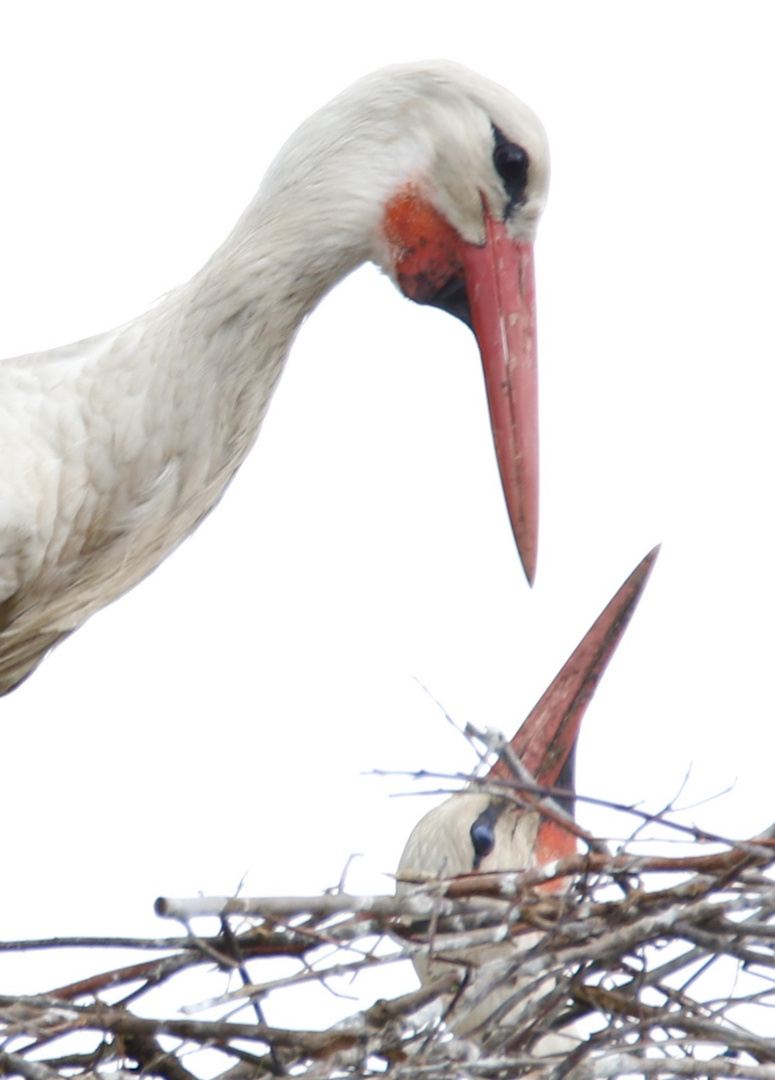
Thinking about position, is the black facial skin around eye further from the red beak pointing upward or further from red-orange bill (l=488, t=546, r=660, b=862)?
red-orange bill (l=488, t=546, r=660, b=862)

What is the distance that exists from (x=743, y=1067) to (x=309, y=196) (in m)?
1.27

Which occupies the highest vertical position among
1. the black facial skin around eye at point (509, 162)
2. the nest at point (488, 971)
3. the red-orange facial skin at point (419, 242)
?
the red-orange facial skin at point (419, 242)

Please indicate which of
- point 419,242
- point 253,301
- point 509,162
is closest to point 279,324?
point 253,301

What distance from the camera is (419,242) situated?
3.32 metres

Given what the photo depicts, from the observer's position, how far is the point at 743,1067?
9.16ft

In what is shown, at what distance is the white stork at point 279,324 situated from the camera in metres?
3.28

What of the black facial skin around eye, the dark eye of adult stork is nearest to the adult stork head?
the black facial skin around eye

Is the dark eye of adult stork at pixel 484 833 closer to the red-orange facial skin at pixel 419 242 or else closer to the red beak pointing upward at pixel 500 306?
the red beak pointing upward at pixel 500 306

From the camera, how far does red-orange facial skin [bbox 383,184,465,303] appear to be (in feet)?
10.8

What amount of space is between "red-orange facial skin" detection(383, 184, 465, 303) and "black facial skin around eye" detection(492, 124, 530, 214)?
103 millimetres

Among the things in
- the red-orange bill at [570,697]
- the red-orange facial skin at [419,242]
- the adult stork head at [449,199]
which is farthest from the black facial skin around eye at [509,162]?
the red-orange bill at [570,697]

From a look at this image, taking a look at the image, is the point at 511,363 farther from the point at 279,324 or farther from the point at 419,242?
the point at 279,324

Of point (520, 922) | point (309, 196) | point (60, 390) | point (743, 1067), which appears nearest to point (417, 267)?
point (309, 196)

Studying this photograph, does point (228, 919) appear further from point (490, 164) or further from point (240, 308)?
point (490, 164)
